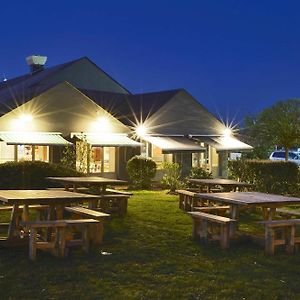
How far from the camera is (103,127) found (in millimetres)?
24438

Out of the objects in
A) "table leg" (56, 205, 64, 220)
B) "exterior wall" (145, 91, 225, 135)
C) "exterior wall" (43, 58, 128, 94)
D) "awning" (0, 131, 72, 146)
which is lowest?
"table leg" (56, 205, 64, 220)

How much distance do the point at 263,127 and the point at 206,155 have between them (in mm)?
5466

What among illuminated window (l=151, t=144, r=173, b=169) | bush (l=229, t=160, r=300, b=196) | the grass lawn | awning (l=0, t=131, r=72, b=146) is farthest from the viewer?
illuminated window (l=151, t=144, r=173, b=169)

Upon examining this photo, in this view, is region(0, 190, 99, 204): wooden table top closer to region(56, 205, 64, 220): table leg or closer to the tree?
region(56, 205, 64, 220): table leg

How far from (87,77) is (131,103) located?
15.9ft

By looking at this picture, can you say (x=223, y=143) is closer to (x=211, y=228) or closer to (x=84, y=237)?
(x=211, y=228)

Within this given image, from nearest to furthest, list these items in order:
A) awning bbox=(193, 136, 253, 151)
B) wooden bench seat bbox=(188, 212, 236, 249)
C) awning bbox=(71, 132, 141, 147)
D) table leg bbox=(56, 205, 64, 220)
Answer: wooden bench seat bbox=(188, 212, 236, 249)
table leg bbox=(56, 205, 64, 220)
awning bbox=(71, 132, 141, 147)
awning bbox=(193, 136, 253, 151)

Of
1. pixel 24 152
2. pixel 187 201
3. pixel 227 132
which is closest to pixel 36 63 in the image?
pixel 24 152

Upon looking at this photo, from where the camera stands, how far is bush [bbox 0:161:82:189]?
15.4 m

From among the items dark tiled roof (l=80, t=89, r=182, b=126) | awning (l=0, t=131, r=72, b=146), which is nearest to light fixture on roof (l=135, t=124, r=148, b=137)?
dark tiled roof (l=80, t=89, r=182, b=126)

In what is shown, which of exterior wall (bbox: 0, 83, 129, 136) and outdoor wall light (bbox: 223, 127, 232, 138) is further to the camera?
outdoor wall light (bbox: 223, 127, 232, 138)

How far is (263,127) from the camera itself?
32469 millimetres

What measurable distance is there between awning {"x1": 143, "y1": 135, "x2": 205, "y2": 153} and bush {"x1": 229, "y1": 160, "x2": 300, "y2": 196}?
6.73 metres

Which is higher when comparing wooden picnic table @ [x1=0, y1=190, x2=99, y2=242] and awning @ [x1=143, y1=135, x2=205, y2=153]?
awning @ [x1=143, y1=135, x2=205, y2=153]
